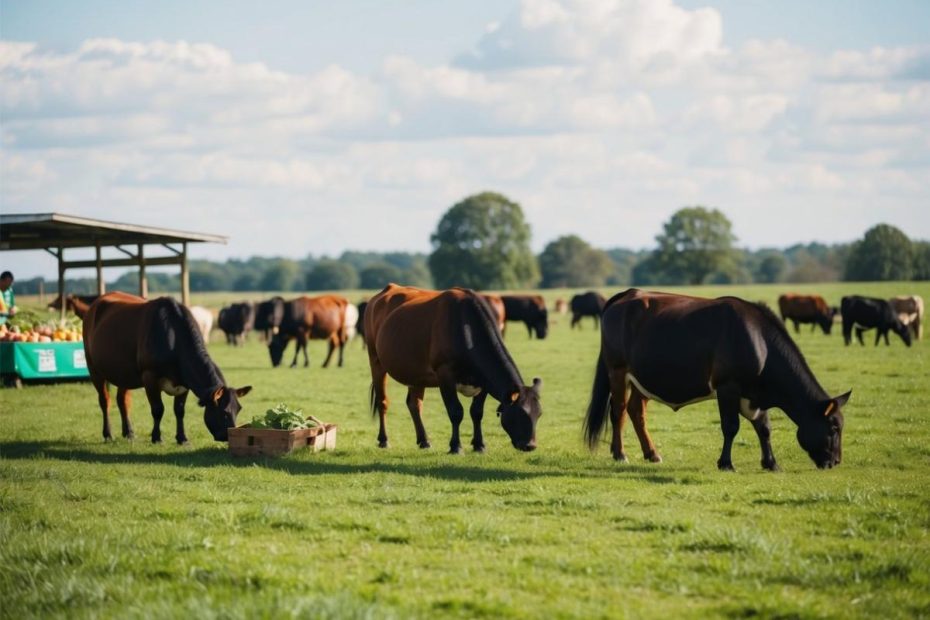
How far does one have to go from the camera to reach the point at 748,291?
88812 mm

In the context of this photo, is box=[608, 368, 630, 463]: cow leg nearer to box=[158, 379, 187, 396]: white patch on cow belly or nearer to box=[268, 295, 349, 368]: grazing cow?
box=[158, 379, 187, 396]: white patch on cow belly

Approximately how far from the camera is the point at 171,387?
1447cm

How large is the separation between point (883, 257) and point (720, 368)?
9871cm

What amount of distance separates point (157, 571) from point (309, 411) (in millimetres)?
11892

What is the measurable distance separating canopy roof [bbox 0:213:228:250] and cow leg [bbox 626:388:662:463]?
14.8m

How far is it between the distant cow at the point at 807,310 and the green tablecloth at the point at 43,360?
110ft

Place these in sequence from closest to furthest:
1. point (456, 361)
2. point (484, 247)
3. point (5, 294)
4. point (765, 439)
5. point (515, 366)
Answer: point (765, 439) < point (515, 366) < point (456, 361) < point (5, 294) < point (484, 247)

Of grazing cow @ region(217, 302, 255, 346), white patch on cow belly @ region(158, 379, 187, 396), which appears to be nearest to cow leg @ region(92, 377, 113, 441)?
white patch on cow belly @ region(158, 379, 187, 396)

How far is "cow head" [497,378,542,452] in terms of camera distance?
40.6 feet

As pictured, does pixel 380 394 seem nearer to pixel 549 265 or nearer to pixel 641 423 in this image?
pixel 641 423

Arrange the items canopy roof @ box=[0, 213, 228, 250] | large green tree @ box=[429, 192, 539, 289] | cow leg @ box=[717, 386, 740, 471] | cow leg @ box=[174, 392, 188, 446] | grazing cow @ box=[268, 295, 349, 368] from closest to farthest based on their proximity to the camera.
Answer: cow leg @ box=[717, 386, 740, 471] → cow leg @ box=[174, 392, 188, 446] → canopy roof @ box=[0, 213, 228, 250] → grazing cow @ box=[268, 295, 349, 368] → large green tree @ box=[429, 192, 539, 289]

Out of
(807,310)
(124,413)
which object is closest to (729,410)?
(124,413)

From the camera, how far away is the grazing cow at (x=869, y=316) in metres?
38.2

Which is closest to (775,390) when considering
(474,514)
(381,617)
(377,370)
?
(474,514)
